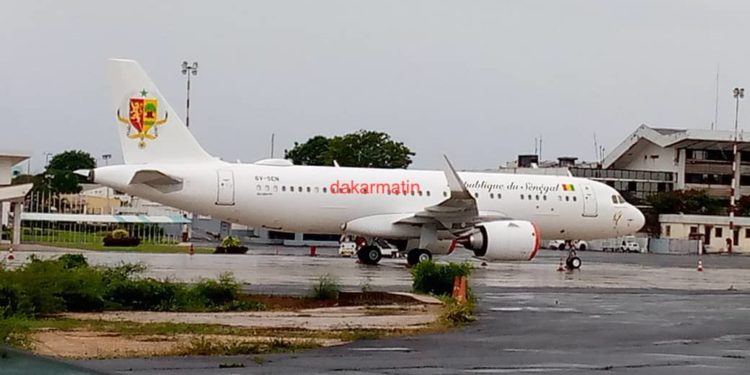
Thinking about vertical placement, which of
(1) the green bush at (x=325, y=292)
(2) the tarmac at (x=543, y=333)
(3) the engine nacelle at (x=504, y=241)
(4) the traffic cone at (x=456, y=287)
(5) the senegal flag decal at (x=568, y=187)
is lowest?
(2) the tarmac at (x=543, y=333)

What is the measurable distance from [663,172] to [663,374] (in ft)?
276

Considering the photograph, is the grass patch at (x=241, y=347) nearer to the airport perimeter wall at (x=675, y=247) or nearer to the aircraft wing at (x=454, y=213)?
the aircraft wing at (x=454, y=213)

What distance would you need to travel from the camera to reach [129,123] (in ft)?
112

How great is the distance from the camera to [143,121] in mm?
34062

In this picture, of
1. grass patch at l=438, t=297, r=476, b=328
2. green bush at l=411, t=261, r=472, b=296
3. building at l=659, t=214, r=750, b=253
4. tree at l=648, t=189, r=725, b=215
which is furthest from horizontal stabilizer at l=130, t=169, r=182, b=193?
tree at l=648, t=189, r=725, b=215

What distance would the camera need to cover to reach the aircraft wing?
33656 mm

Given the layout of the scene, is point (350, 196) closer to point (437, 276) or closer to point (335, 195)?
point (335, 195)

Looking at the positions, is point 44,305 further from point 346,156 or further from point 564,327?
point 346,156

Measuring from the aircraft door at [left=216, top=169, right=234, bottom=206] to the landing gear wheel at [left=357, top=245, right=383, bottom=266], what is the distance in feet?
16.0

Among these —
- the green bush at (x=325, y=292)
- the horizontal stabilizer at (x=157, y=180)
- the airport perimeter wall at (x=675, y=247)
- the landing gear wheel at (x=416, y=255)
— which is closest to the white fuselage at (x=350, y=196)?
the horizontal stabilizer at (x=157, y=180)

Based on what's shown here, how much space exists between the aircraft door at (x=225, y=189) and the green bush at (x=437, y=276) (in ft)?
42.6

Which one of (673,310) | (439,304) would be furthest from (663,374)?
(673,310)

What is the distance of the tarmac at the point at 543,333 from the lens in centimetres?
1138

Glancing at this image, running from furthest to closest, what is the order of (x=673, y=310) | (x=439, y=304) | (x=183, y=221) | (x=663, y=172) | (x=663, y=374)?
1. (x=663, y=172)
2. (x=183, y=221)
3. (x=673, y=310)
4. (x=439, y=304)
5. (x=663, y=374)
